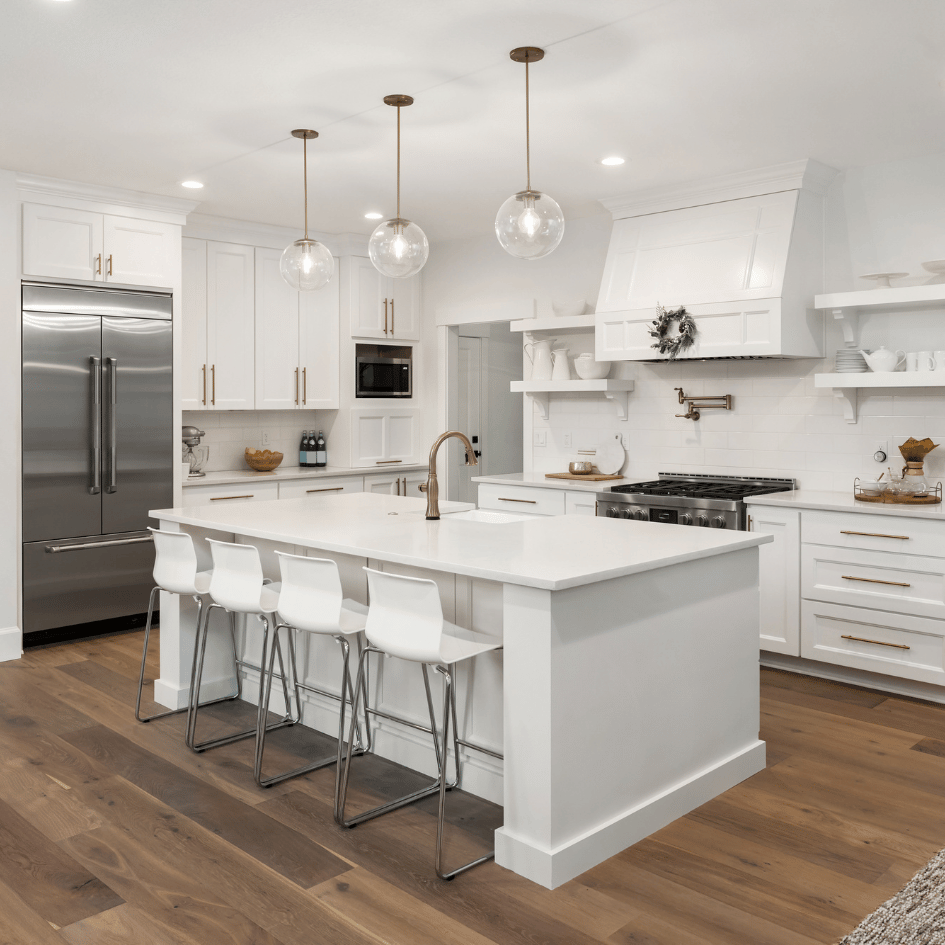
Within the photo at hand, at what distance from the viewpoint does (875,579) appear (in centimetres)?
415

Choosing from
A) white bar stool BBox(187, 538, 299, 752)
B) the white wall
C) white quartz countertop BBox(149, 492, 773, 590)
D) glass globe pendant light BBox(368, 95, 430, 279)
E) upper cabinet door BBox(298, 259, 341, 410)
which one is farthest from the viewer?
upper cabinet door BBox(298, 259, 341, 410)

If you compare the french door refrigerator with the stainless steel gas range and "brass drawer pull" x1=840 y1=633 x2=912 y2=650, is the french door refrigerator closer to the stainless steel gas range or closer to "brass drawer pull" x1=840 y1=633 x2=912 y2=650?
the stainless steel gas range

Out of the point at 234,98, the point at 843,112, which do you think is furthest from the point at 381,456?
the point at 843,112

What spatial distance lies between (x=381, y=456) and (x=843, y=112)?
401 centimetres

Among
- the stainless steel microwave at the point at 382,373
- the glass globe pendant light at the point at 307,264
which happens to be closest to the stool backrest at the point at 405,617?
the glass globe pendant light at the point at 307,264

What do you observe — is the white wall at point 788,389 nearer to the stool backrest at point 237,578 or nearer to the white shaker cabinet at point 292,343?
the white shaker cabinet at point 292,343

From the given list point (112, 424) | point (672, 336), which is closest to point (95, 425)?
point (112, 424)

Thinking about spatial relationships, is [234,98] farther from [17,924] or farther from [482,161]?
[17,924]

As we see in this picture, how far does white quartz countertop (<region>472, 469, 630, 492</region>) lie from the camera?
17.2 feet

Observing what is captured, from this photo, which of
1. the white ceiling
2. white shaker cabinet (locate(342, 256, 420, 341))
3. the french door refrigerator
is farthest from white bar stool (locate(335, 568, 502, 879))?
white shaker cabinet (locate(342, 256, 420, 341))

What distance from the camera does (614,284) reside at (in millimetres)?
5270

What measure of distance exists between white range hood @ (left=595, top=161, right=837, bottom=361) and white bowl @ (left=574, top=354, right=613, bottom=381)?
0.31 meters

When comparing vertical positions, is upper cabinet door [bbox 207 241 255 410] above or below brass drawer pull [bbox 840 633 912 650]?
above

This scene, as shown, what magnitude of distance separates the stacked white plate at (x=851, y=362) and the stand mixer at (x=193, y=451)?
4047 millimetres
